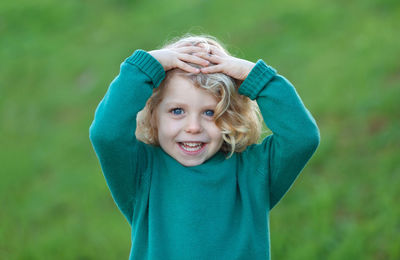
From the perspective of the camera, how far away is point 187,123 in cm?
208

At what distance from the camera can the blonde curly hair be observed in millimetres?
2092

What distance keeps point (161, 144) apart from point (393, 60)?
12.4 feet

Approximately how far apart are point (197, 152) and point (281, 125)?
0.36m

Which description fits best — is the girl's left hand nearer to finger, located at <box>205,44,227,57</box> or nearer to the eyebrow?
finger, located at <box>205,44,227,57</box>

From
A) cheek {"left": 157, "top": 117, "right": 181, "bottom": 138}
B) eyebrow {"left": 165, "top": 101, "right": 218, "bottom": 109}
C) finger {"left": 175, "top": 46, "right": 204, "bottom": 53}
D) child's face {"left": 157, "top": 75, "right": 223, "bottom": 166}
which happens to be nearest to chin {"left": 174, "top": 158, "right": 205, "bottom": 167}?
child's face {"left": 157, "top": 75, "right": 223, "bottom": 166}

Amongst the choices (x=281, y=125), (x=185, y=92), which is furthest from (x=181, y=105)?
(x=281, y=125)

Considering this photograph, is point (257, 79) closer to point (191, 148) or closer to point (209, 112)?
point (209, 112)

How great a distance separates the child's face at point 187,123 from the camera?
6.80 ft

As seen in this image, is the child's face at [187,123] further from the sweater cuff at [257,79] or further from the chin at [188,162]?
the sweater cuff at [257,79]

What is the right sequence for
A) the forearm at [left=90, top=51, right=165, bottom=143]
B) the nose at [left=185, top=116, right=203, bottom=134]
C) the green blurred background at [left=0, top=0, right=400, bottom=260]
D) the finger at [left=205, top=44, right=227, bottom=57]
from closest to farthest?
the forearm at [left=90, top=51, right=165, bottom=143] → the nose at [left=185, top=116, right=203, bottom=134] → the finger at [left=205, top=44, right=227, bottom=57] → the green blurred background at [left=0, top=0, right=400, bottom=260]

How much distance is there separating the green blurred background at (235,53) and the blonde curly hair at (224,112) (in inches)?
75.5

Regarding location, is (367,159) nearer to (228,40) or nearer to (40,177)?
(228,40)

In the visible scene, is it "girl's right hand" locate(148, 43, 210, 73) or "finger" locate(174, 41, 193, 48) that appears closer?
"girl's right hand" locate(148, 43, 210, 73)

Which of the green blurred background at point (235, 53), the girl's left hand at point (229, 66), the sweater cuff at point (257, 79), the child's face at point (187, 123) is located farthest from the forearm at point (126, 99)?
the green blurred background at point (235, 53)
